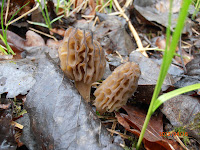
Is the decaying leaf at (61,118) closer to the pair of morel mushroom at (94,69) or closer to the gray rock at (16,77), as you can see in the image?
the pair of morel mushroom at (94,69)

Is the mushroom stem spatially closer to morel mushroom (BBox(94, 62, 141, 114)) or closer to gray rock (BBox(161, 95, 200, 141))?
morel mushroom (BBox(94, 62, 141, 114))

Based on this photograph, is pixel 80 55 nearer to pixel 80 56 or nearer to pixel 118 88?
pixel 80 56

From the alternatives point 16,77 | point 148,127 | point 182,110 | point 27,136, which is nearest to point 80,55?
point 16,77

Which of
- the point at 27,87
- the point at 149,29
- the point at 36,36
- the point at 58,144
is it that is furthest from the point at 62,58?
the point at 149,29

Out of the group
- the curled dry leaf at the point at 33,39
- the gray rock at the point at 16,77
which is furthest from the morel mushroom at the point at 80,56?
the curled dry leaf at the point at 33,39

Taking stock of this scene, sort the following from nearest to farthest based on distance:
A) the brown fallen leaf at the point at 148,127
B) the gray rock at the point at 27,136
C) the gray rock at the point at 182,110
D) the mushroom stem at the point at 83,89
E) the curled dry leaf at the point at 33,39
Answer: the gray rock at the point at 27,136
the brown fallen leaf at the point at 148,127
the gray rock at the point at 182,110
the mushroom stem at the point at 83,89
the curled dry leaf at the point at 33,39

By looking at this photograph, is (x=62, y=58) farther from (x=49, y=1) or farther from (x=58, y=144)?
(x=49, y=1)

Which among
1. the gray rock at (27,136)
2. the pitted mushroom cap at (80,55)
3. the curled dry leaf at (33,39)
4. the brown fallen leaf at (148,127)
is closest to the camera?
the gray rock at (27,136)
